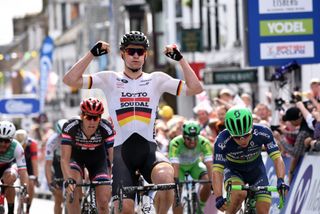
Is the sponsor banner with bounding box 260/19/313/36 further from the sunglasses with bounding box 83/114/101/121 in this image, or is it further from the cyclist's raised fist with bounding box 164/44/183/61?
the cyclist's raised fist with bounding box 164/44/183/61

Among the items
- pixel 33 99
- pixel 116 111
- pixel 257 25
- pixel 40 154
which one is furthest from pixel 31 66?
pixel 116 111

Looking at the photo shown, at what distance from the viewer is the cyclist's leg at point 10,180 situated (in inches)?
697

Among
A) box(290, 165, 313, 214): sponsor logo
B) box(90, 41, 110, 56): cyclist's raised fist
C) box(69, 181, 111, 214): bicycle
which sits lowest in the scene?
box(290, 165, 313, 214): sponsor logo

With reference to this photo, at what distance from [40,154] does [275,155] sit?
23977mm

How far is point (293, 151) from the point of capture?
1773 cm

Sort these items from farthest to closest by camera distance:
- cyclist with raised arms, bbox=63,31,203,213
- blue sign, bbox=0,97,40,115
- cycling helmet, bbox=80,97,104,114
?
1. blue sign, bbox=0,97,40,115
2. cycling helmet, bbox=80,97,104,114
3. cyclist with raised arms, bbox=63,31,203,213

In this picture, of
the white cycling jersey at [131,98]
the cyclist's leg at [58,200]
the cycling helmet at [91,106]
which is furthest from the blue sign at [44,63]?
the white cycling jersey at [131,98]

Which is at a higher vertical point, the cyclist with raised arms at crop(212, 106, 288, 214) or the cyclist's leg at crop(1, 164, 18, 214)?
the cyclist with raised arms at crop(212, 106, 288, 214)

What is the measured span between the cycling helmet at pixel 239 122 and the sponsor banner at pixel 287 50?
823cm

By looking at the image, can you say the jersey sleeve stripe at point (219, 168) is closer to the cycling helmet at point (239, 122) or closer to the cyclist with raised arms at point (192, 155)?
the cycling helmet at point (239, 122)

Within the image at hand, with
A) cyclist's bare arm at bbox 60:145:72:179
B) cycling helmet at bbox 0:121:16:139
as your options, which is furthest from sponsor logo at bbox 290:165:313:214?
cycling helmet at bbox 0:121:16:139

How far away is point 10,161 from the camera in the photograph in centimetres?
1783

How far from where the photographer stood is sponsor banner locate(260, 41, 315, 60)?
21328 millimetres

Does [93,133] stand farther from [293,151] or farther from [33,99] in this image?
[33,99]
